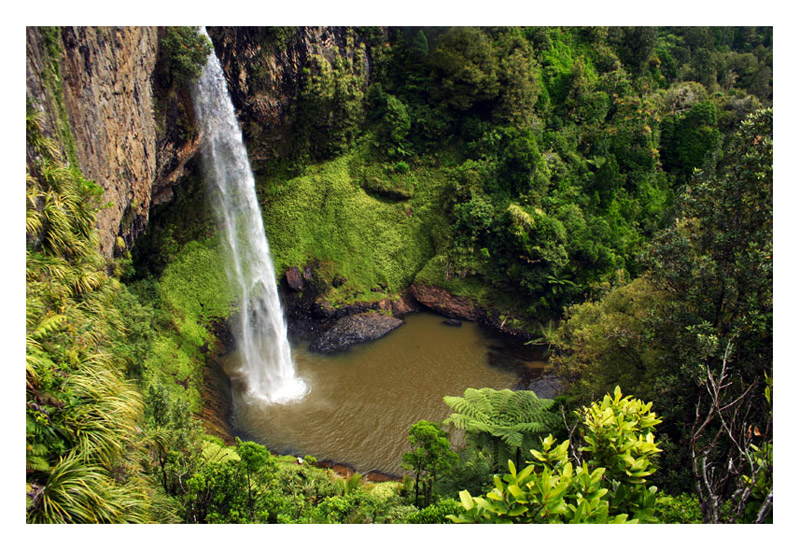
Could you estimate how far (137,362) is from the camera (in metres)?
10.4

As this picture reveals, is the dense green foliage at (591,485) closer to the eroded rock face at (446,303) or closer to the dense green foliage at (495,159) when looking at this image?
the dense green foliage at (495,159)

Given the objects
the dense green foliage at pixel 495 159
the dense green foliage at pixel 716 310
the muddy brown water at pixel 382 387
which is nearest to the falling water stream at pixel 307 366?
the muddy brown water at pixel 382 387

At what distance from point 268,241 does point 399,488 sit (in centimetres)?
1239

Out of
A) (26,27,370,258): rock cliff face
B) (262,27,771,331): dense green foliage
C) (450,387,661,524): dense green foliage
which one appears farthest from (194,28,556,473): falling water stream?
(450,387,661,524): dense green foliage

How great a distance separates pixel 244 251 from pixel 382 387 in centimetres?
766

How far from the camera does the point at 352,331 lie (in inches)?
668

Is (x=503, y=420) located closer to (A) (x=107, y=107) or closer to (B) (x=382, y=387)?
(B) (x=382, y=387)

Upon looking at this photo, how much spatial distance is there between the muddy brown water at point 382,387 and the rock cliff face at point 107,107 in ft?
20.3

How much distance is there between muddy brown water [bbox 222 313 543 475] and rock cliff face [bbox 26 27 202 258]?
20.3 ft

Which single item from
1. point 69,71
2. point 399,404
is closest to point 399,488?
point 399,404

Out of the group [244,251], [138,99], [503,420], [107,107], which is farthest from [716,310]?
[244,251]

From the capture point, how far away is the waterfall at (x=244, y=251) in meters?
14.5

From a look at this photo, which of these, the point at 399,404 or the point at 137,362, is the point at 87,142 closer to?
the point at 137,362

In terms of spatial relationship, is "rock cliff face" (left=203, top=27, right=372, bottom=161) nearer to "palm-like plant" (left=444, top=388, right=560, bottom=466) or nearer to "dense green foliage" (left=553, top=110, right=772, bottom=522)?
"palm-like plant" (left=444, top=388, right=560, bottom=466)
